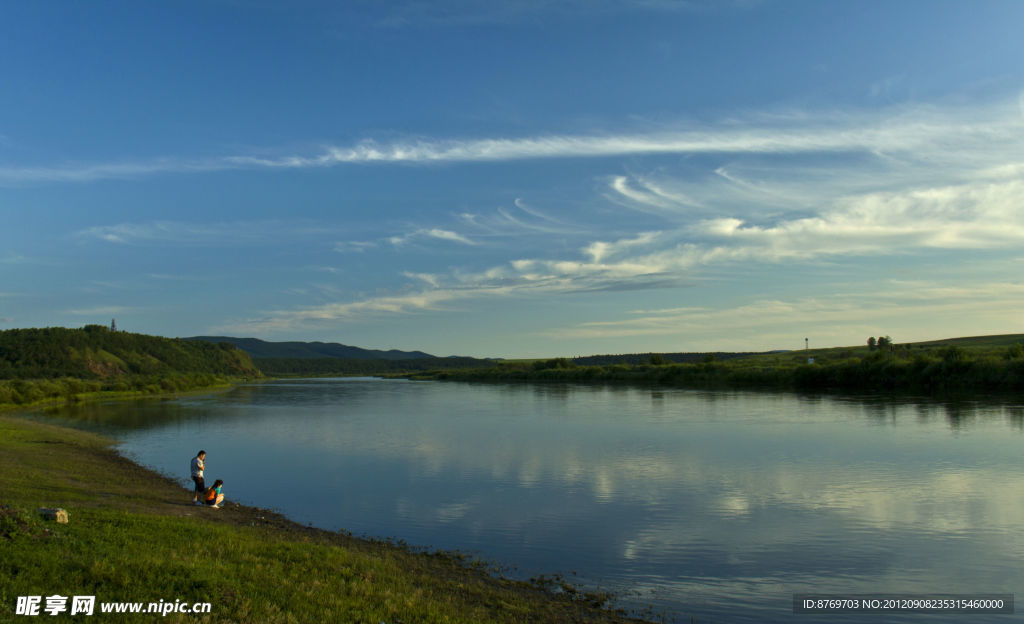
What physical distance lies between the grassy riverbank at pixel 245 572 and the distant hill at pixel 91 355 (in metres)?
103

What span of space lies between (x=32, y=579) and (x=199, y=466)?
9.64 meters

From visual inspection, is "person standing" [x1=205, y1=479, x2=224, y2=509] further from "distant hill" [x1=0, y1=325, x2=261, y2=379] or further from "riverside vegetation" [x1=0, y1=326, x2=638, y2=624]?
"distant hill" [x1=0, y1=325, x2=261, y2=379]

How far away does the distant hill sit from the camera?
112312mm

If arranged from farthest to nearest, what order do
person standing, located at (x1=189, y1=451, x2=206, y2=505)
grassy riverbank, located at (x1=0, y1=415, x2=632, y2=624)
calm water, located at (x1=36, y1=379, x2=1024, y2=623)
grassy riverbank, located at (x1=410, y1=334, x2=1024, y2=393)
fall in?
grassy riverbank, located at (x1=410, y1=334, x2=1024, y2=393) → person standing, located at (x1=189, y1=451, x2=206, y2=505) → calm water, located at (x1=36, y1=379, x2=1024, y2=623) → grassy riverbank, located at (x1=0, y1=415, x2=632, y2=624)

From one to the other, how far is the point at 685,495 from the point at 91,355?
5605 inches

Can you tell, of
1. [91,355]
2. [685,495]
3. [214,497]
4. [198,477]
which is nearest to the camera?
[214,497]

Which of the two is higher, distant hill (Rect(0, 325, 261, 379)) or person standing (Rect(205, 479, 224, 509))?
distant hill (Rect(0, 325, 261, 379))

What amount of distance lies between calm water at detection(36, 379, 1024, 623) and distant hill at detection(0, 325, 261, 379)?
303 ft

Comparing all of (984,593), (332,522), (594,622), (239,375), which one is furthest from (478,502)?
(239,375)

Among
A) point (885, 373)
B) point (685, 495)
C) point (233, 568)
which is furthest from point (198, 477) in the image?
point (885, 373)

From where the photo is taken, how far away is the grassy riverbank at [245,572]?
7.22 m

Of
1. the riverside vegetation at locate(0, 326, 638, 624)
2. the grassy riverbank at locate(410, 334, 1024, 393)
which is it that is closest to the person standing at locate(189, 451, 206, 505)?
the riverside vegetation at locate(0, 326, 638, 624)

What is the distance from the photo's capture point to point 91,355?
12875cm

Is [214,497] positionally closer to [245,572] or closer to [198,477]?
[198,477]
